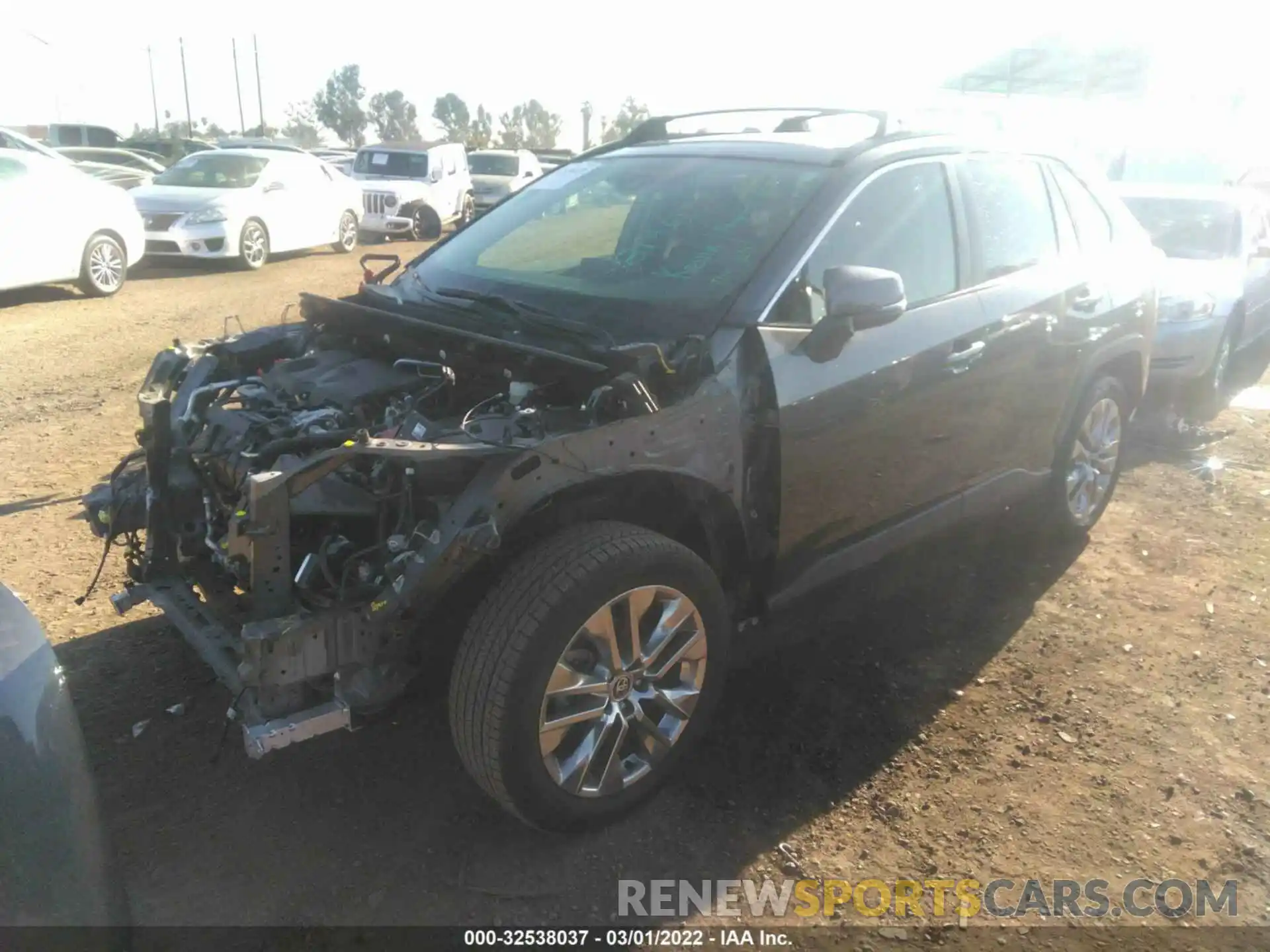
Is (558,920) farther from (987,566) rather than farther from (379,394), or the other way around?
(987,566)

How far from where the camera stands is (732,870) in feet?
9.23

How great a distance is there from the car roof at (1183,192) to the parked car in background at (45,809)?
358 inches

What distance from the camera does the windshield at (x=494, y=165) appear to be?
23.1m

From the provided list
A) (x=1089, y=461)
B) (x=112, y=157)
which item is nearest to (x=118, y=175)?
(x=112, y=157)

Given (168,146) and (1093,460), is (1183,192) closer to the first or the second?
(1093,460)

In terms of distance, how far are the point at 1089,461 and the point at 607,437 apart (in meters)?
3.21

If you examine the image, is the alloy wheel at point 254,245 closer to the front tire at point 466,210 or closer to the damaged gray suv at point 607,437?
the front tire at point 466,210

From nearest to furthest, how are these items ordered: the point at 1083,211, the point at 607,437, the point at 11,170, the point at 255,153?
the point at 607,437 < the point at 1083,211 < the point at 11,170 < the point at 255,153

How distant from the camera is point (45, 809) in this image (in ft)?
6.14

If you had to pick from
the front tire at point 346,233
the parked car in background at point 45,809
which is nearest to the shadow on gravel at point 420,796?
the parked car in background at point 45,809

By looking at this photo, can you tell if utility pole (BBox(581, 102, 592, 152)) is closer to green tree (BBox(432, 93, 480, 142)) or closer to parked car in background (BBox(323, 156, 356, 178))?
parked car in background (BBox(323, 156, 356, 178))

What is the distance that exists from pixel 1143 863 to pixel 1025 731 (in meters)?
0.66

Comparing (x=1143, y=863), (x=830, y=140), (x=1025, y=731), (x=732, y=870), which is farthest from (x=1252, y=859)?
(x=830, y=140)

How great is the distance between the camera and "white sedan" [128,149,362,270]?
13.0 meters
